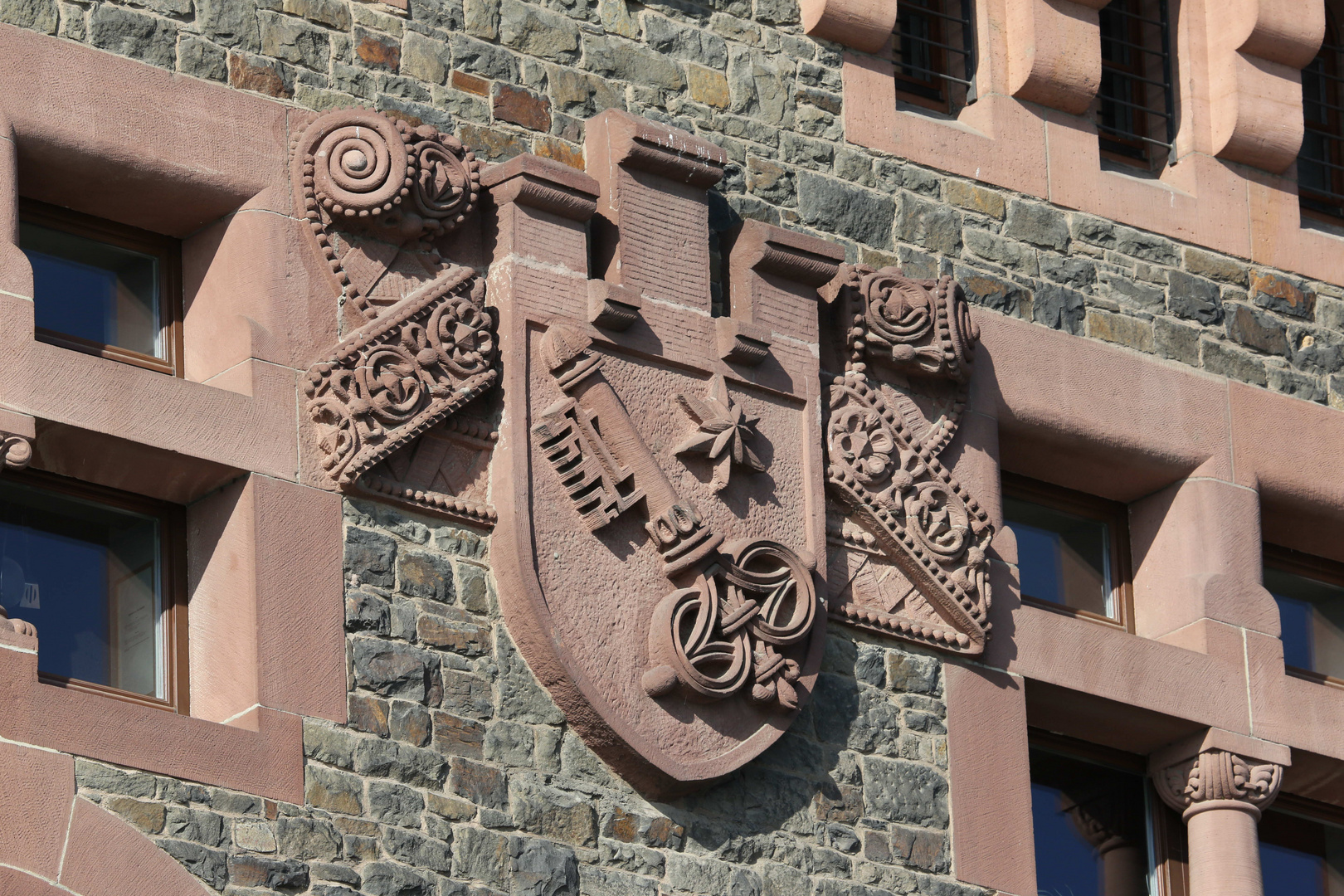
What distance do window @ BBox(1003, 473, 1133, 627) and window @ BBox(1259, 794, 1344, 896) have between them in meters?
1.10

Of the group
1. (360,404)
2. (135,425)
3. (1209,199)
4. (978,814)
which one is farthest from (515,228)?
(1209,199)

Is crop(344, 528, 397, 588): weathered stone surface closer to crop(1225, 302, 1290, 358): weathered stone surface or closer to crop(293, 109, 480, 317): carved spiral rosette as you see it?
crop(293, 109, 480, 317): carved spiral rosette

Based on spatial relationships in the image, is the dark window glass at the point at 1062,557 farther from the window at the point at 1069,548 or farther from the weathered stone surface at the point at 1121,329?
the weathered stone surface at the point at 1121,329

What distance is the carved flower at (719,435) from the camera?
11.5 m

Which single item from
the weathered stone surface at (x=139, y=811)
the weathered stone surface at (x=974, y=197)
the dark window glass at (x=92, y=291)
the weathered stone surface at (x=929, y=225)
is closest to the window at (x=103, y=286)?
the dark window glass at (x=92, y=291)

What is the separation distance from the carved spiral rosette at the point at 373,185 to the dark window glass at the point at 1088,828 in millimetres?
3278

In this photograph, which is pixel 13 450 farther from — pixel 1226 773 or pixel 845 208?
pixel 1226 773

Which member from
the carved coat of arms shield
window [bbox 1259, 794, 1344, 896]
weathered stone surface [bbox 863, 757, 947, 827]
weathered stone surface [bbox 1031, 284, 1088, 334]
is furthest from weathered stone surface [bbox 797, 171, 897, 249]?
window [bbox 1259, 794, 1344, 896]

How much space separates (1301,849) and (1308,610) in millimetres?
1054

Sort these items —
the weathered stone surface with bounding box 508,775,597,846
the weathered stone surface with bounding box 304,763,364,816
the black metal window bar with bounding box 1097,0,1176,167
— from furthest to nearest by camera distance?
the black metal window bar with bounding box 1097,0,1176,167
the weathered stone surface with bounding box 508,775,597,846
the weathered stone surface with bounding box 304,763,364,816

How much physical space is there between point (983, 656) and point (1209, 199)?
2.67m

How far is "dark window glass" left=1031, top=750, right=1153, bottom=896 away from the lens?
494 inches

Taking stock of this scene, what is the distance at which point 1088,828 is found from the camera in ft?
41.8

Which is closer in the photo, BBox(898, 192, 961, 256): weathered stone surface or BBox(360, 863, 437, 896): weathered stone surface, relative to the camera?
BBox(360, 863, 437, 896): weathered stone surface
